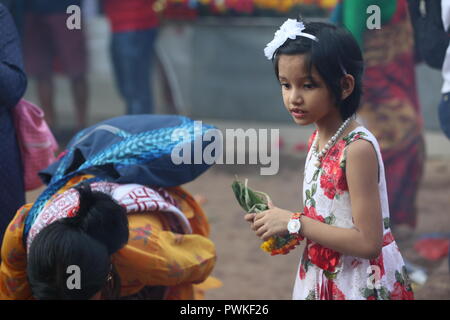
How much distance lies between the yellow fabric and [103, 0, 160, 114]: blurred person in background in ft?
11.9

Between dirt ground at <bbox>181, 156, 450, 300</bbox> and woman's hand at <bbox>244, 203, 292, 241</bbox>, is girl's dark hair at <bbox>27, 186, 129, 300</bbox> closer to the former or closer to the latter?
woman's hand at <bbox>244, 203, 292, 241</bbox>

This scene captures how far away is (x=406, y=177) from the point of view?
461 centimetres

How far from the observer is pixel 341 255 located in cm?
222

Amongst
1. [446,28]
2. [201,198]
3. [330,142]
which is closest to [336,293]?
[330,142]

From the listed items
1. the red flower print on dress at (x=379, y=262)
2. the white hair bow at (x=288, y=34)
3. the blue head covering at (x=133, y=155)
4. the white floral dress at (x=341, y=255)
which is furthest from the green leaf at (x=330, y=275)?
the blue head covering at (x=133, y=155)

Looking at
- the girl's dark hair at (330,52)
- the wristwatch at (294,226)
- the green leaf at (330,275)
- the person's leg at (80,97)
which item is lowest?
the person's leg at (80,97)

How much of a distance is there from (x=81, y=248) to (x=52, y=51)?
17.5 feet

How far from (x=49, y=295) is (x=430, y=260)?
2.59 metres

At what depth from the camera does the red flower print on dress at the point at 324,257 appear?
2.22 metres

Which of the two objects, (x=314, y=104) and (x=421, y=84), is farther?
(x=421, y=84)

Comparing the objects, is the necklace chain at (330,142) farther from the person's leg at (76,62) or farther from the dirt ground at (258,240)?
the person's leg at (76,62)

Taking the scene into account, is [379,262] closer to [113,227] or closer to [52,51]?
[113,227]
